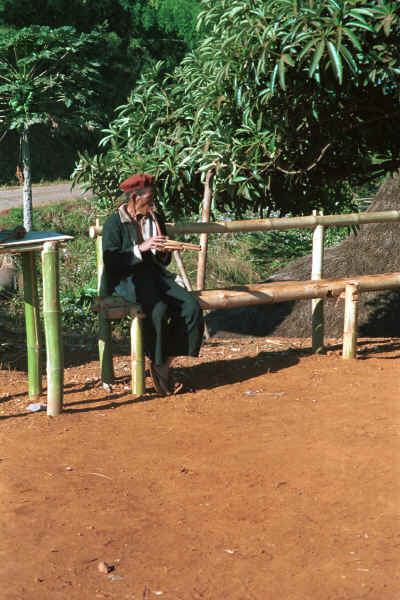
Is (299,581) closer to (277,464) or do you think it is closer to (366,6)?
(277,464)

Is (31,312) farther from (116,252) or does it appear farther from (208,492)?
(208,492)

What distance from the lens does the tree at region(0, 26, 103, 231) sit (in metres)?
13.4

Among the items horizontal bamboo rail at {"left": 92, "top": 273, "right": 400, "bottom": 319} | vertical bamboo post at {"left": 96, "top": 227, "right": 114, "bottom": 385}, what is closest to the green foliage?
vertical bamboo post at {"left": 96, "top": 227, "right": 114, "bottom": 385}

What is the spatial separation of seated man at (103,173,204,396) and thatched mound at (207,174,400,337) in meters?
2.97

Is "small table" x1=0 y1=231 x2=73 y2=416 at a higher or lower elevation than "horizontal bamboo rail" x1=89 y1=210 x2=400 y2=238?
lower

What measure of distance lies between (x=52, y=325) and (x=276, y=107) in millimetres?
2314

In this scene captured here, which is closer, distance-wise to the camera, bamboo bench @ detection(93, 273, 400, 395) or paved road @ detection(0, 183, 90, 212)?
bamboo bench @ detection(93, 273, 400, 395)

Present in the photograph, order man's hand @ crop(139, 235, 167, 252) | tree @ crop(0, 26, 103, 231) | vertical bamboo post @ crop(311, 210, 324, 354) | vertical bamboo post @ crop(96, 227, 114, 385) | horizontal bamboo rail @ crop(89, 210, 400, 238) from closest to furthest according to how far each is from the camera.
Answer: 1. man's hand @ crop(139, 235, 167, 252)
2. vertical bamboo post @ crop(96, 227, 114, 385)
3. horizontal bamboo rail @ crop(89, 210, 400, 238)
4. vertical bamboo post @ crop(311, 210, 324, 354)
5. tree @ crop(0, 26, 103, 231)

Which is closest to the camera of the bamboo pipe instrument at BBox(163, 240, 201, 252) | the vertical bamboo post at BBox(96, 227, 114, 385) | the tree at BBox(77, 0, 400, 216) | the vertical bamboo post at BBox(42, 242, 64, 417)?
the tree at BBox(77, 0, 400, 216)

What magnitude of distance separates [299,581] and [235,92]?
358 centimetres

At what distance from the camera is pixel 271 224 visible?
5.39 metres

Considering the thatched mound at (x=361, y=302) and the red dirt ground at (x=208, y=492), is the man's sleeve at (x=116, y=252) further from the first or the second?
the thatched mound at (x=361, y=302)

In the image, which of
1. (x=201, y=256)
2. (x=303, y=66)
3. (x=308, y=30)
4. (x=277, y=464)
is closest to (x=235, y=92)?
(x=303, y=66)

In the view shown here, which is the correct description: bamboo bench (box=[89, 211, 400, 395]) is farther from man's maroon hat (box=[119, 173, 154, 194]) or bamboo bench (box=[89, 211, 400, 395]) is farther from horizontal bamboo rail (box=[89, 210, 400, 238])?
man's maroon hat (box=[119, 173, 154, 194])
